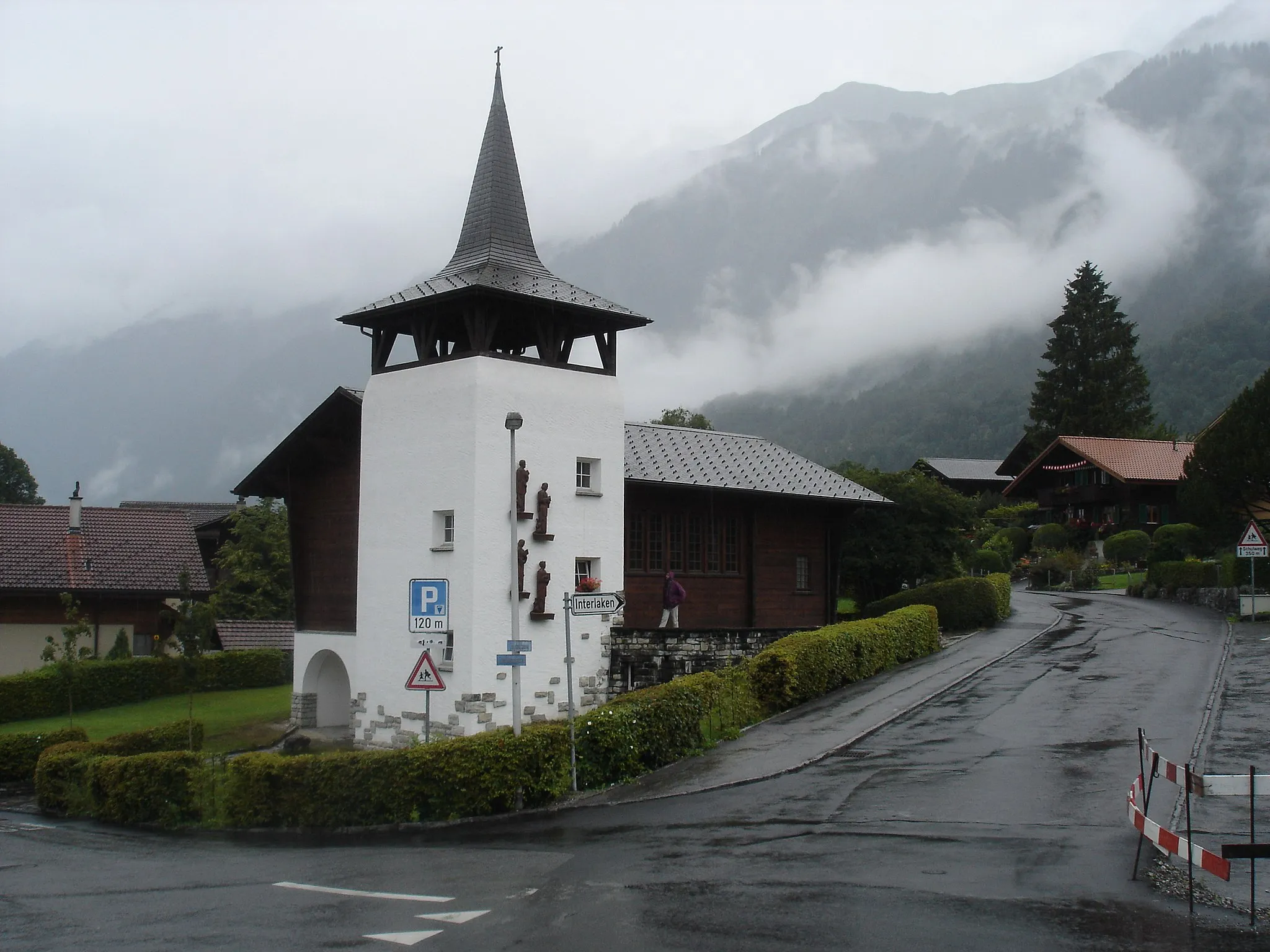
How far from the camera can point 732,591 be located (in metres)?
31.7

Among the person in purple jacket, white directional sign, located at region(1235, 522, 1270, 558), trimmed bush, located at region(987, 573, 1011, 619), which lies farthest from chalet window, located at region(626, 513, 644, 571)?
white directional sign, located at region(1235, 522, 1270, 558)

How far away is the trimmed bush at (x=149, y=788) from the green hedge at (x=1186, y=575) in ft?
107

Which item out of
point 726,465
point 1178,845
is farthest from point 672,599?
point 1178,845

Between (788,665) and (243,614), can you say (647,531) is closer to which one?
(788,665)

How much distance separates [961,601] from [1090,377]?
169 ft

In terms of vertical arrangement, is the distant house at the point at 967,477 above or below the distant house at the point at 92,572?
above

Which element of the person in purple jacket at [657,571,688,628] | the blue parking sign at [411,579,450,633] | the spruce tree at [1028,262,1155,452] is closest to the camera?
the blue parking sign at [411,579,450,633]

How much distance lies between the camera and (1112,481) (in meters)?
65.2

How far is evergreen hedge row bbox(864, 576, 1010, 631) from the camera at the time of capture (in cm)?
3669

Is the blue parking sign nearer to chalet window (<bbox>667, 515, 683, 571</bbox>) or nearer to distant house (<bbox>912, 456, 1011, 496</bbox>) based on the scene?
chalet window (<bbox>667, 515, 683, 571</bbox>)

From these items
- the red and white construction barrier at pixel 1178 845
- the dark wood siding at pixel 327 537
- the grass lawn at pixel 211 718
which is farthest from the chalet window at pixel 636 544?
the red and white construction barrier at pixel 1178 845

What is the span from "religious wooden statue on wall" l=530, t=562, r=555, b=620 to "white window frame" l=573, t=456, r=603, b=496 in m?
2.16

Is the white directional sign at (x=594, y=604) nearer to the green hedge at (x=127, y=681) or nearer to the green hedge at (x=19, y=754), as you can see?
the green hedge at (x=19, y=754)

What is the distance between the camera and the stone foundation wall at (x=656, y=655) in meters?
27.2
